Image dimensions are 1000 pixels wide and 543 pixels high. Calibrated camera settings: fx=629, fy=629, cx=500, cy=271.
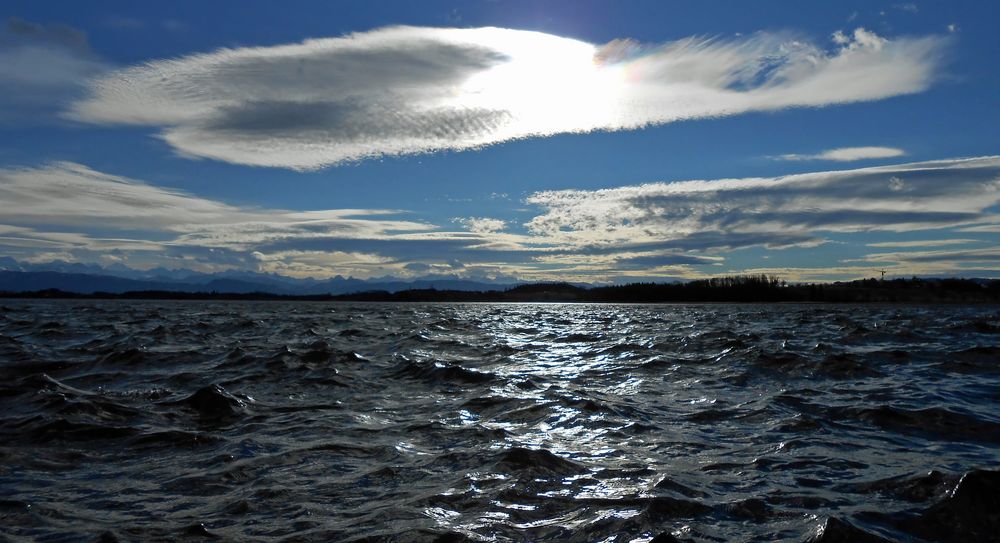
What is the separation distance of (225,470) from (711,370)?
58.3 feet

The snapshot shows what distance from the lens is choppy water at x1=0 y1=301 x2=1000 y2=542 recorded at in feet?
25.3

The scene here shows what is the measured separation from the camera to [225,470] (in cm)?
999

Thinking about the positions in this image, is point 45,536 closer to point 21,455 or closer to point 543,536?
point 21,455

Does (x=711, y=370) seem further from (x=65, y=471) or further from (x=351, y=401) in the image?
(x=65, y=471)

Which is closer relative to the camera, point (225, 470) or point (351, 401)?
point (225, 470)

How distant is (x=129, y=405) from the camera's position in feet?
50.3

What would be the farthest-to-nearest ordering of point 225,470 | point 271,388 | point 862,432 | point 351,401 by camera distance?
point 271,388 → point 351,401 → point 862,432 → point 225,470

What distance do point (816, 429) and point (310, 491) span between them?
1015 centimetres

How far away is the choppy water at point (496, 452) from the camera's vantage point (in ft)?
25.3

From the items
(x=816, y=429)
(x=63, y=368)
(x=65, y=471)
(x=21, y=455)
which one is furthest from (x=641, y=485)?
(x=63, y=368)

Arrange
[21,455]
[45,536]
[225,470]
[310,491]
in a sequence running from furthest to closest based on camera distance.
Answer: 1. [21,455]
2. [225,470]
3. [310,491]
4. [45,536]

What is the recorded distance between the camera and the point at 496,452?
36.5 feet

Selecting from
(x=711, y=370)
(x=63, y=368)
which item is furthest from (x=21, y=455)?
(x=711, y=370)

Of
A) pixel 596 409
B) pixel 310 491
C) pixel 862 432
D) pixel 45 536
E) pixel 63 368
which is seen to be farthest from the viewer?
pixel 63 368
